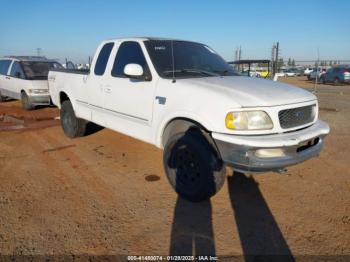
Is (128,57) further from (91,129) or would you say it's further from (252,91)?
(91,129)

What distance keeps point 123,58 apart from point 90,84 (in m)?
0.99

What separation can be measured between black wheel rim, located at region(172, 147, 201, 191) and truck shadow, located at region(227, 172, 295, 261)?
1.92 feet

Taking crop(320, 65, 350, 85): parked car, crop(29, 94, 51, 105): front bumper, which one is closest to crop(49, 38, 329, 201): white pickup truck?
crop(29, 94, 51, 105): front bumper

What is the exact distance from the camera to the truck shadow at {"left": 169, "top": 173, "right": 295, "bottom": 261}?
3.01m

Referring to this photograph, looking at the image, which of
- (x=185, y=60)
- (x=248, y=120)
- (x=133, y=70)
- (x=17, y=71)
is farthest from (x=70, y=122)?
(x=17, y=71)

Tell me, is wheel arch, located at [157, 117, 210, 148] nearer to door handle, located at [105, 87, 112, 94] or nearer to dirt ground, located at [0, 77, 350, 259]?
dirt ground, located at [0, 77, 350, 259]

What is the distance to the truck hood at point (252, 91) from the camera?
11.6ft

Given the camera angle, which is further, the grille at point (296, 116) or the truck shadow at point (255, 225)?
the grille at point (296, 116)

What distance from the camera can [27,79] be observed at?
10266 mm

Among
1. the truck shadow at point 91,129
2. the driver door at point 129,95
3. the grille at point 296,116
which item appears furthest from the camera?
the truck shadow at point 91,129

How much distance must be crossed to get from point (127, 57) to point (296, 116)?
2.72 m

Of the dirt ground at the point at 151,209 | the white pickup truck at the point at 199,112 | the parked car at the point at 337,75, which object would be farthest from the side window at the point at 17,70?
the parked car at the point at 337,75

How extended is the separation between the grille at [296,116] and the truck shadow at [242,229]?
3.53 feet

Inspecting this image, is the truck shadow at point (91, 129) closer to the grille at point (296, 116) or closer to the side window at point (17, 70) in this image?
the side window at point (17, 70)
